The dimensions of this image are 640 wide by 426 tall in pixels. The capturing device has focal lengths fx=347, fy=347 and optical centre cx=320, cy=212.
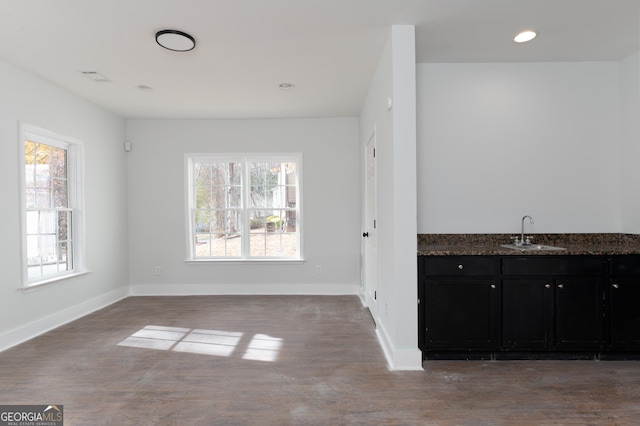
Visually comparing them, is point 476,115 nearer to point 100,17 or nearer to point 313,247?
point 313,247

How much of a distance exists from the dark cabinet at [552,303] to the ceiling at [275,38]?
185 centimetres

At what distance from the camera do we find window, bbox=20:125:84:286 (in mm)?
3623

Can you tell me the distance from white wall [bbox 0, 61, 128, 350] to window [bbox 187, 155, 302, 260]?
105cm

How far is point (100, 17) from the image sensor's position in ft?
8.20

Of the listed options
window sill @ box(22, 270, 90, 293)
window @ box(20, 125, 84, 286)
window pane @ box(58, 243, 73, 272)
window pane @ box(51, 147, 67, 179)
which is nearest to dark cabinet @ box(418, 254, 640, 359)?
window sill @ box(22, 270, 90, 293)

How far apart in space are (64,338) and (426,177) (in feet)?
12.9

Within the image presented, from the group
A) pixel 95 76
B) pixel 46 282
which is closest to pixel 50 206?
pixel 46 282

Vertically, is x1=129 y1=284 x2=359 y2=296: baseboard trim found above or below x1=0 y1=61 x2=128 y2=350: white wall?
below

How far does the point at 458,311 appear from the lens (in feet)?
9.23

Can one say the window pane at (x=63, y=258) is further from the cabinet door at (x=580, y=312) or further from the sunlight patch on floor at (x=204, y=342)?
the cabinet door at (x=580, y=312)

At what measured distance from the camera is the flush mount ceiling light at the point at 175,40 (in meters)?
2.71

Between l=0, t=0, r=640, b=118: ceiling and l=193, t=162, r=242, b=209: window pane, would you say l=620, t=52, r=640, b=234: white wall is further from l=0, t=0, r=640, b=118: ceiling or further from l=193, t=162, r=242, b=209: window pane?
l=193, t=162, r=242, b=209: window pane

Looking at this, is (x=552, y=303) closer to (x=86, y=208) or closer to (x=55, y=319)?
(x=55, y=319)

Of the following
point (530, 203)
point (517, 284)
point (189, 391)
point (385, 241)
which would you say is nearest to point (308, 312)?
point (385, 241)
